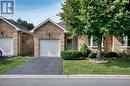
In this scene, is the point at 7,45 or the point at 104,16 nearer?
the point at 104,16

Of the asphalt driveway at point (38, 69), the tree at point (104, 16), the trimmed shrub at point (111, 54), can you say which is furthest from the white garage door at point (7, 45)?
the tree at point (104, 16)

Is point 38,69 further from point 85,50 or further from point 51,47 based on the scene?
point 51,47

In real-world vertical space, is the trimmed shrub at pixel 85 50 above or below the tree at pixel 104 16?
below

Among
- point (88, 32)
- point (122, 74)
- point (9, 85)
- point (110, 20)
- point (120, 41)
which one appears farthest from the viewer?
point (120, 41)

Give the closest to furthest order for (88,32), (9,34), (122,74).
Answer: (122,74) → (88,32) → (9,34)

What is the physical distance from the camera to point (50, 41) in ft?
118

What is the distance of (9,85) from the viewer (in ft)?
46.3

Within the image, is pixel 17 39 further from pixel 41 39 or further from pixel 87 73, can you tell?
pixel 87 73

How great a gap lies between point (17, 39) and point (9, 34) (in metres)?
1.18

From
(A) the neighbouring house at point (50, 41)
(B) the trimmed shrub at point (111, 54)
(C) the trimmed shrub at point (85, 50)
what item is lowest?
(B) the trimmed shrub at point (111, 54)

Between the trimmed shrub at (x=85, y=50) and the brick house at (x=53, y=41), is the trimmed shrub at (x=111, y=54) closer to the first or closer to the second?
the brick house at (x=53, y=41)

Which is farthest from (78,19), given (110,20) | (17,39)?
(17,39)

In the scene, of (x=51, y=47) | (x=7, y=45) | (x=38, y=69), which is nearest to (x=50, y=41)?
(x=51, y=47)

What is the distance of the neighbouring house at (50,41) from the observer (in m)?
34.6
